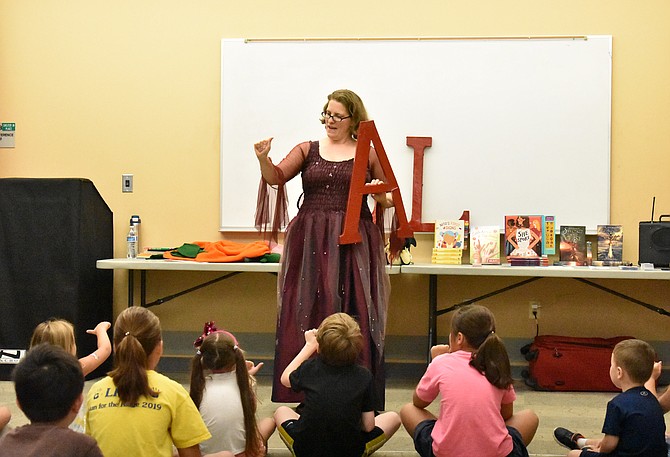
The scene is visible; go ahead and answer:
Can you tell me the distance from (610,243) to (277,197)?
2.33m

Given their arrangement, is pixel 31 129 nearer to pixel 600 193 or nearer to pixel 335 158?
pixel 335 158

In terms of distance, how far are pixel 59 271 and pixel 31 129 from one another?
47.4 inches

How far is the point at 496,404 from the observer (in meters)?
2.75

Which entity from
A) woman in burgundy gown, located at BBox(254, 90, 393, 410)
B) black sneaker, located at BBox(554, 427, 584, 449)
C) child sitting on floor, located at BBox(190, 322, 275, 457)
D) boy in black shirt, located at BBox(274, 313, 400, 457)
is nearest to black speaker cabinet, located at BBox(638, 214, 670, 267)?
black sneaker, located at BBox(554, 427, 584, 449)

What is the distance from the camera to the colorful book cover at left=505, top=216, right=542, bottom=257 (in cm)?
500

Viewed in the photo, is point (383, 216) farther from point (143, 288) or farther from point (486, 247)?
point (143, 288)

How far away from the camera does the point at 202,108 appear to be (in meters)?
5.36

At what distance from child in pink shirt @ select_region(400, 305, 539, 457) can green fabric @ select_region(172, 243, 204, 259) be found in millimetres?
2312

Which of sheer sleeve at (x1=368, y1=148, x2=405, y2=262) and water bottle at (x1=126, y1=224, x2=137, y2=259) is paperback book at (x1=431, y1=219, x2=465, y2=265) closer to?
sheer sleeve at (x1=368, y1=148, x2=405, y2=262)

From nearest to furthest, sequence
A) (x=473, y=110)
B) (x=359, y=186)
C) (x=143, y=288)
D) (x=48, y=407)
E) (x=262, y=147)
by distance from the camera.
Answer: (x=48, y=407) → (x=262, y=147) → (x=359, y=186) → (x=473, y=110) → (x=143, y=288)

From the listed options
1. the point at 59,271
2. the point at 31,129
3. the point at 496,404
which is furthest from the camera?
the point at 31,129

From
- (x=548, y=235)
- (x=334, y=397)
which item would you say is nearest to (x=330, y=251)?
(x=334, y=397)

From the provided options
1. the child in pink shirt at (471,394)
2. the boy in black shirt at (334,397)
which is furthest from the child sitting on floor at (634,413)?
the boy in black shirt at (334,397)

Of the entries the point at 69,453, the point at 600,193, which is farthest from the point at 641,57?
the point at 69,453
